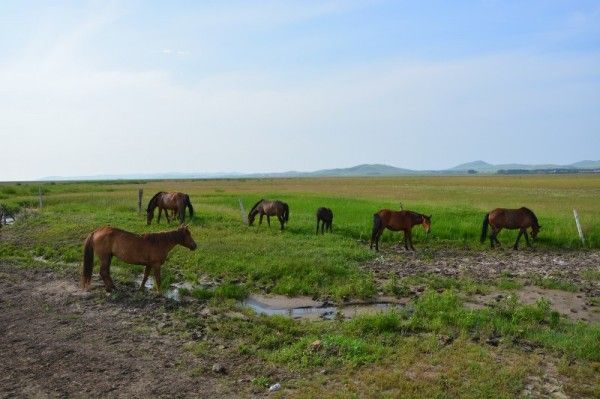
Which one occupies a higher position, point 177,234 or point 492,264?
point 177,234

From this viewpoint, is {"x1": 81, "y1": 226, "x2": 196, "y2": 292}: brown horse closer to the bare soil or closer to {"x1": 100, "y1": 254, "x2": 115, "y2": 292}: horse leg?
{"x1": 100, "y1": 254, "x2": 115, "y2": 292}: horse leg

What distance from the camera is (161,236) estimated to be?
454 inches

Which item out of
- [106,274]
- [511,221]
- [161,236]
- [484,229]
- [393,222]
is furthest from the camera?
[484,229]

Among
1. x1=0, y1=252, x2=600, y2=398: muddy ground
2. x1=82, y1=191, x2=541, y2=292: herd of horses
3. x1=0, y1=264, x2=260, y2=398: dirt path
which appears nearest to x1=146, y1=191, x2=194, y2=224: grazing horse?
x1=82, y1=191, x2=541, y2=292: herd of horses

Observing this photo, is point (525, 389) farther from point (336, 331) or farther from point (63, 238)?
point (63, 238)

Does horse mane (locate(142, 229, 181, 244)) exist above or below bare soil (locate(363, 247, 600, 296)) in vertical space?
above

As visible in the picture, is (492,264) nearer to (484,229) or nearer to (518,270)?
(518,270)

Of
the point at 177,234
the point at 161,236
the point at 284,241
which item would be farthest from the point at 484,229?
the point at 161,236

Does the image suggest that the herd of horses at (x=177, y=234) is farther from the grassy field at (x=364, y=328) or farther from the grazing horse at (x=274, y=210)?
the grassy field at (x=364, y=328)

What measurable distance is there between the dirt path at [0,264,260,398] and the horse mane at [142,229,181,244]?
1328 mm

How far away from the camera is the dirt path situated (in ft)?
20.6

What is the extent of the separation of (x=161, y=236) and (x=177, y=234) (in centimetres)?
45

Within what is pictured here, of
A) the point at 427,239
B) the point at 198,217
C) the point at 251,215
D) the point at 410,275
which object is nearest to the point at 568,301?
the point at 410,275

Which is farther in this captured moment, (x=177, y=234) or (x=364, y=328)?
(x=177, y=234)
